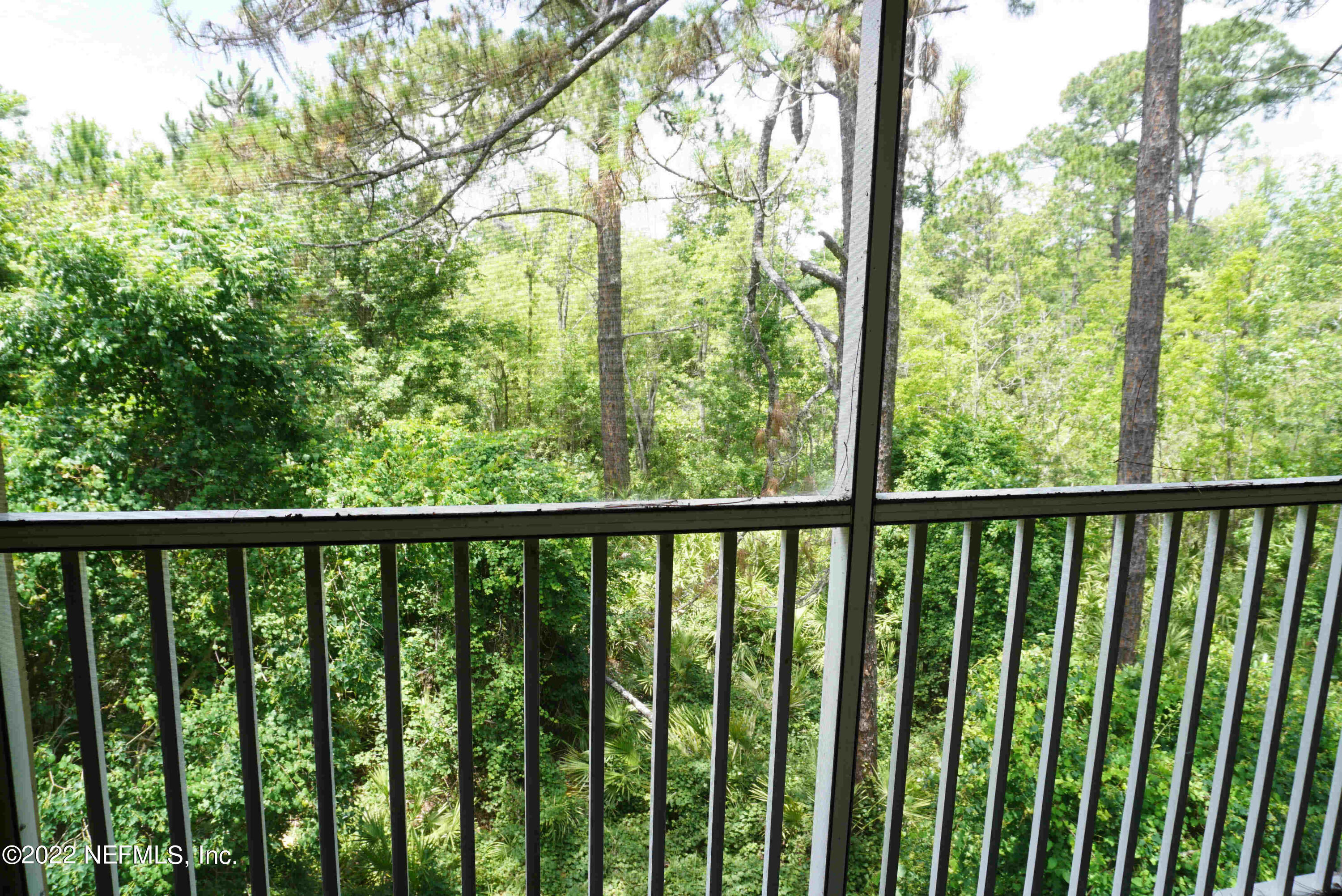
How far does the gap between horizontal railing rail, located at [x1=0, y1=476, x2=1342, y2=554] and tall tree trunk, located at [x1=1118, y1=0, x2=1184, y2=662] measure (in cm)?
489

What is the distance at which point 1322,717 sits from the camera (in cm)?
148

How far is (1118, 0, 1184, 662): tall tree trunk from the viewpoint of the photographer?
5.39m

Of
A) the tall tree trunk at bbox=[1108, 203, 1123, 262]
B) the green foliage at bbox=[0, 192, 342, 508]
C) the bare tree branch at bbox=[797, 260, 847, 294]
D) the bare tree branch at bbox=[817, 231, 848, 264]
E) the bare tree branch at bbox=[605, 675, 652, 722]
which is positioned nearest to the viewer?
the green foliage at bbox=[0, 192, 342, 508]

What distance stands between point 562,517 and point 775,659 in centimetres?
50

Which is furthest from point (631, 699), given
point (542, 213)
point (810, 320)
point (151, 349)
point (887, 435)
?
point (151, 349)

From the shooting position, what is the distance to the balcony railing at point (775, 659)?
0.99 metres

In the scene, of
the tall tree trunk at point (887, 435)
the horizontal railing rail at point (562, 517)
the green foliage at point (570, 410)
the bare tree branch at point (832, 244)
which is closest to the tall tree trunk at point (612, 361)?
the green foliage at point (570, 410)

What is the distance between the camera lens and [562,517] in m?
1.05

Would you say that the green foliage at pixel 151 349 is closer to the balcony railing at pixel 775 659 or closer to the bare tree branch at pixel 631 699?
the bare tree branch at pixel 631 699

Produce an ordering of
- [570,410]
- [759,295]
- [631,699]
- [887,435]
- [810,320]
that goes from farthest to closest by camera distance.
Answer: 1. [570,410]
2. [631,699]
3. [759,295]
4. [887,435]
5. [810,320]

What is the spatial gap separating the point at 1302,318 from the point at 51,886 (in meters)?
10.4

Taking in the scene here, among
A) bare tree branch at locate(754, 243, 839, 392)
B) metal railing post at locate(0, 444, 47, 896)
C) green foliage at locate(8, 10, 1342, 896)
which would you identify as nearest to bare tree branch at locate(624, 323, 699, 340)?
green foliage at locate(8, 10, 1342, 896)

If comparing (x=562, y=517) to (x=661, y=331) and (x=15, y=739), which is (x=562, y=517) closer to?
(x=15, y=739)

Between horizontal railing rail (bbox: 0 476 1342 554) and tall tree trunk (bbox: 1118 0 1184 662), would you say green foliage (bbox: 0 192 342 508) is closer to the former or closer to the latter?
horizontal railing rail (bbox: 0 476 1342 554)
